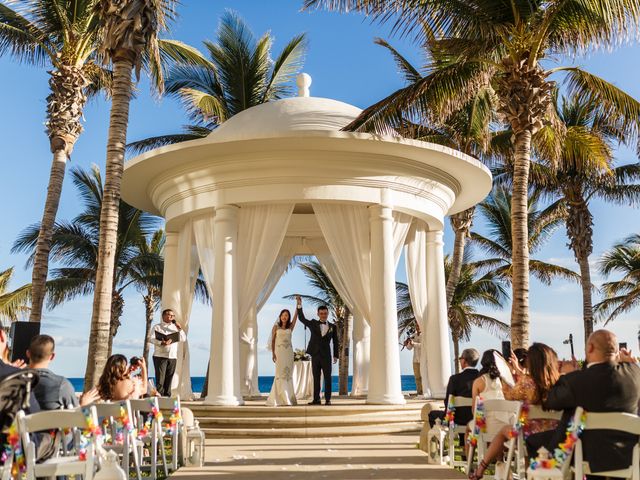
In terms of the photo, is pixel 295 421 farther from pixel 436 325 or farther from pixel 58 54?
pixel 58 54

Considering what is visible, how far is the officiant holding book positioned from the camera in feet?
39.7

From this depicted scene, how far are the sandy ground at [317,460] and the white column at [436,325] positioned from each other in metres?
3.03

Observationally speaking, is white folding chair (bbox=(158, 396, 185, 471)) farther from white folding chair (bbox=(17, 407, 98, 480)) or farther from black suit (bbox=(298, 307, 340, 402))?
black suit (bbox=(298, 307, 340, 402))

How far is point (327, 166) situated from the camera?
12.4 meters

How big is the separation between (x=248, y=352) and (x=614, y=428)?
39.0ft

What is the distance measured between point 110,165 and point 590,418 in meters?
9.76

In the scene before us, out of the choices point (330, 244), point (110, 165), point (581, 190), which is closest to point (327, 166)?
point (330, 244)

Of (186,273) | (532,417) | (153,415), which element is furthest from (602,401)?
(186,273)

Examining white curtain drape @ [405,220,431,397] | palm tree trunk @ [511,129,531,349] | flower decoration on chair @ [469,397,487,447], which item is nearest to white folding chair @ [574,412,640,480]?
flower decoration on chair @ [469,397,487,447]

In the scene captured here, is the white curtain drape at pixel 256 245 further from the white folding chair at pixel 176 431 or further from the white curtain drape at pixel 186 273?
the white folding chair at pixel 176 431

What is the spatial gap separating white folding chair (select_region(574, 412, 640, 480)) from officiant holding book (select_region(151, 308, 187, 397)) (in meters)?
8.56

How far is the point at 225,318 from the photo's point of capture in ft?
40.0

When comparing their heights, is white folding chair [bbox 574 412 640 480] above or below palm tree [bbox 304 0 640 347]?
below

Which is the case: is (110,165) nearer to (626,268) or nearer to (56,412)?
(56,412)
